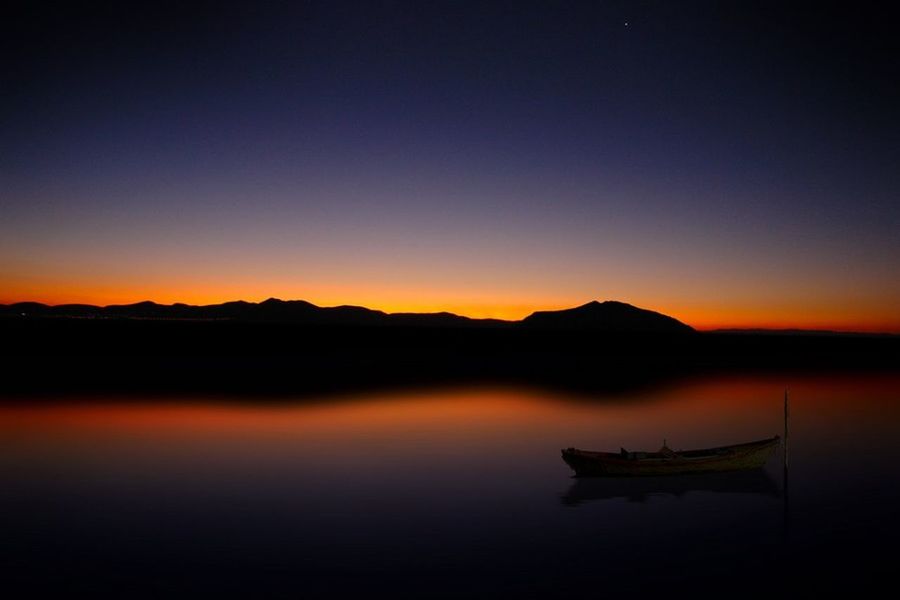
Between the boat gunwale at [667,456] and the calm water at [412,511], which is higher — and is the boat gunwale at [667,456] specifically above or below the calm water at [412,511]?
above

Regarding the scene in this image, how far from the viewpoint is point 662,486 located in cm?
2772

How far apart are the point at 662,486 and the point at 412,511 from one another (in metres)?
11.1

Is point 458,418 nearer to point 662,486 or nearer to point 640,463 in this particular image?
point 640,463

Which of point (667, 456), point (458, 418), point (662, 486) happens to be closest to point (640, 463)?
point (662, 486)

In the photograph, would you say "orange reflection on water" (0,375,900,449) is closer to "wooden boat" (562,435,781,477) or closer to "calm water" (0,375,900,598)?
"calm water" (0,375,900,598)

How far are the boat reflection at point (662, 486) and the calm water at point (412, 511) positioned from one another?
0.50 ft

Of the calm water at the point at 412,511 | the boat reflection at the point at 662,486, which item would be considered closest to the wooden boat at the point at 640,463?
the boat reflection at the point at 662,486

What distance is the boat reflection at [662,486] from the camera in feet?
86.7

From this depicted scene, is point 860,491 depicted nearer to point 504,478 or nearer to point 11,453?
point 504,478

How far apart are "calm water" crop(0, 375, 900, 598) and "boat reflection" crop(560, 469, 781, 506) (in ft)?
0.50

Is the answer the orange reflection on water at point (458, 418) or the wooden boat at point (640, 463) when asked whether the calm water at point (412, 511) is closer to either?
the orange reflection on water at point (458, 418)

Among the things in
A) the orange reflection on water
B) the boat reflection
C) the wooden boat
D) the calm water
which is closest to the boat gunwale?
the wooden boat

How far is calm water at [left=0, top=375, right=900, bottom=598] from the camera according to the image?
58.1ft

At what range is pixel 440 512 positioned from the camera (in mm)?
24266
